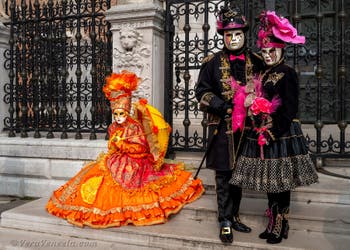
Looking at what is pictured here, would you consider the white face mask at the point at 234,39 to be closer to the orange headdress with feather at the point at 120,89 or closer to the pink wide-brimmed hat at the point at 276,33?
the pink wide-brimmed hat at the point at 276,33

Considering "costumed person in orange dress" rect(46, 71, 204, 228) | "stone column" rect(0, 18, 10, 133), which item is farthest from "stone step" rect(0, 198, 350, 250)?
"stone column" rect(0, 18, 10, 133)

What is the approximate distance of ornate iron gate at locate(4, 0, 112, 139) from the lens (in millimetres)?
6234

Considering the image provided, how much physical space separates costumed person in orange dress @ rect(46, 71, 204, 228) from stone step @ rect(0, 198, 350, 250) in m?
0.11

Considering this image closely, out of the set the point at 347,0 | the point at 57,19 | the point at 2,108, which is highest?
the point at 347,0

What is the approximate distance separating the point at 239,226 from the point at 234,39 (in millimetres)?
1969

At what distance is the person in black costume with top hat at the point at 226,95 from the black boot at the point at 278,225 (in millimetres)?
399

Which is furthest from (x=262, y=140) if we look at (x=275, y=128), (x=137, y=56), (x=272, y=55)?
(x=137, y=56)

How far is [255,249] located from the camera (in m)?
3.53

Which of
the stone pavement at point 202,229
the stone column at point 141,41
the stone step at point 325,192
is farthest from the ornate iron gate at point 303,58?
the stone pavement at point 202,229

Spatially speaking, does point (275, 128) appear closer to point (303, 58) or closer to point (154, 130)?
point (154, 130)

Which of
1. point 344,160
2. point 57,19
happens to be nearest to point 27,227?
point 57,19

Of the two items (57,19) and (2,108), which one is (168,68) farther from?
(2,108)

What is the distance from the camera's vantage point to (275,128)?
10.8 ft

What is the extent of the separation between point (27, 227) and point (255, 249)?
2.88 m
